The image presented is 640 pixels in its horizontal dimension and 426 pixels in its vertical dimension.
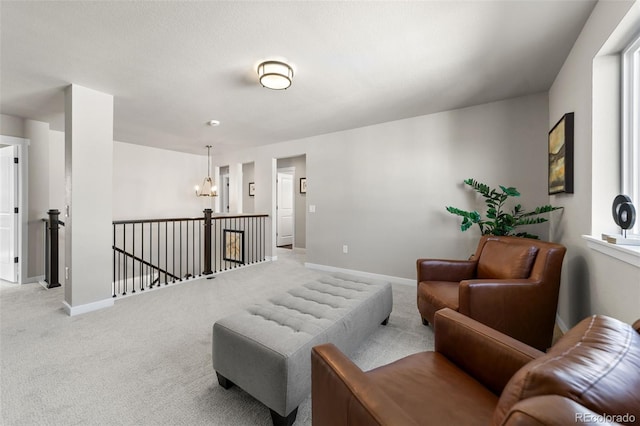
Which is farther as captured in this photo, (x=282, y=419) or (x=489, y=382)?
(x=282, y=419)

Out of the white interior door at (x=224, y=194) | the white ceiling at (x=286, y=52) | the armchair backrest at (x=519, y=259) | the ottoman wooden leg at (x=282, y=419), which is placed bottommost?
the ottoman wooden leg at (x=282, y=419)

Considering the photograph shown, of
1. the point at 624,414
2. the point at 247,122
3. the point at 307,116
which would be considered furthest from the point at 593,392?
the point at 247,122

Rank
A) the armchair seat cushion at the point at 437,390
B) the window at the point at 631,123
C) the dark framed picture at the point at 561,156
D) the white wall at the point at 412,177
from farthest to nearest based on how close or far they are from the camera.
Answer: the white wall at the point at 412,177 < the dark framed picture at the point at 561,156 < the window at the point at 631,123 < the armchair seat cushion at the point at 437,390

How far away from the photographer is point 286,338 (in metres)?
1.40

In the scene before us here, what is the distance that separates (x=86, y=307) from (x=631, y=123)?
493cm

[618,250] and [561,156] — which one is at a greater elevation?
[561,156]

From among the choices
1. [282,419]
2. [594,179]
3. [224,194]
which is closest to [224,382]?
[282,419]

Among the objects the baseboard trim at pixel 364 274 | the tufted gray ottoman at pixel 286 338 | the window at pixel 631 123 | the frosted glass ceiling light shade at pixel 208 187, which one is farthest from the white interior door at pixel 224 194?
the window at pixel 631 123

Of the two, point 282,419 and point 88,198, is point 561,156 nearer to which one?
point 282,419

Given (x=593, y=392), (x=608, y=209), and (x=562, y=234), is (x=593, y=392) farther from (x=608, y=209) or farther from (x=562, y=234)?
(x=562, y=234)

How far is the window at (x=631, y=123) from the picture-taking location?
5.22 feet

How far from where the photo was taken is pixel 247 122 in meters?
3.97

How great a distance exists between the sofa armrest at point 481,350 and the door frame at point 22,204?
5.51m

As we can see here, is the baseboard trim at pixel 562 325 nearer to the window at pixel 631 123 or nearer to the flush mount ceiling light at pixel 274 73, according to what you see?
the window at pixel 631 123
